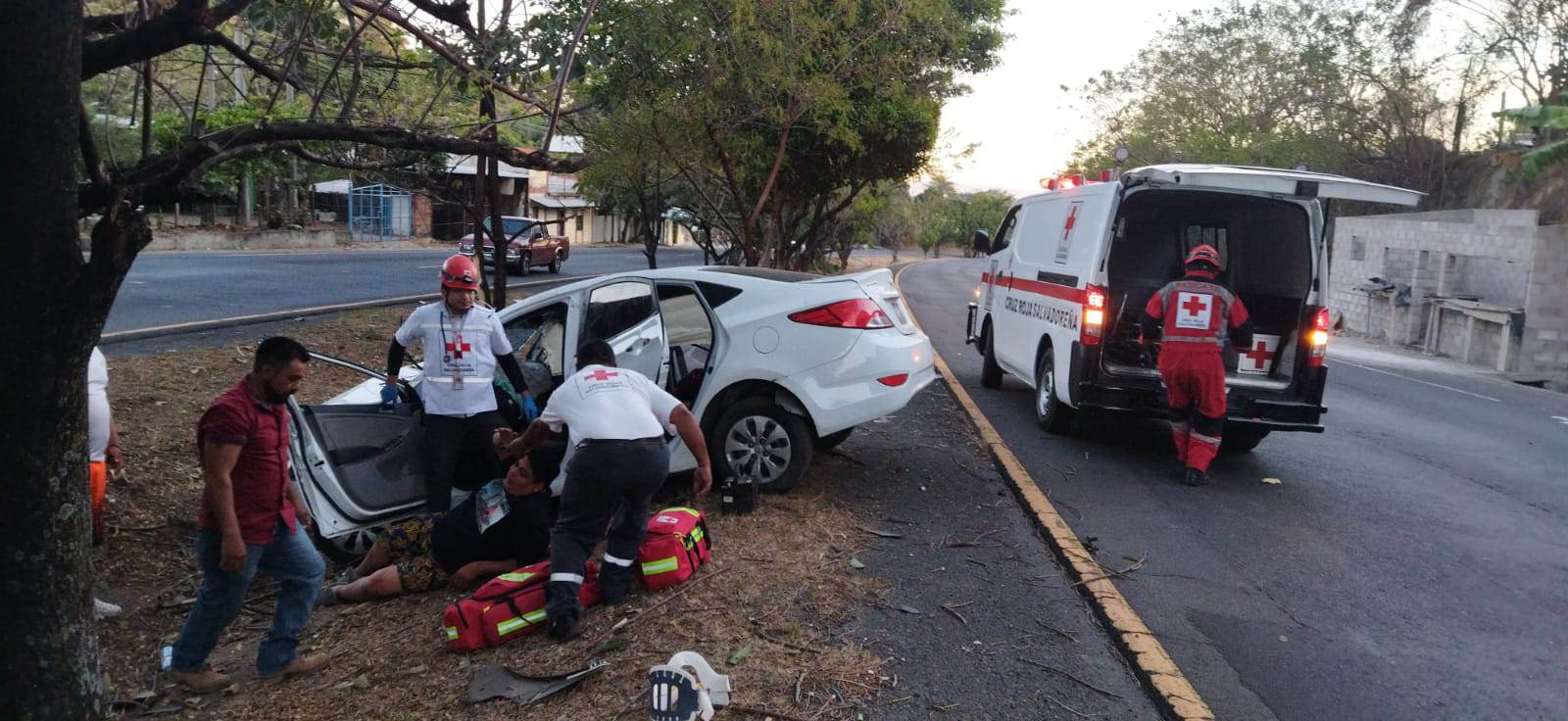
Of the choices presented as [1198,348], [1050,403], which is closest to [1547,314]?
[1050,403]

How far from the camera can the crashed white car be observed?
6504 mm

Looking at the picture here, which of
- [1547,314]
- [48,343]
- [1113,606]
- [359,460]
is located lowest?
[1113,606]

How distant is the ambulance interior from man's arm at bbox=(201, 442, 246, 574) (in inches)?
250

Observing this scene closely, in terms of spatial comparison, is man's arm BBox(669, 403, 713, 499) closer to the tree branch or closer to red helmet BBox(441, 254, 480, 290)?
red helmet BBox(441, 254, 480, 290)

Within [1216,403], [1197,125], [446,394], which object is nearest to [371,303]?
[446,394]

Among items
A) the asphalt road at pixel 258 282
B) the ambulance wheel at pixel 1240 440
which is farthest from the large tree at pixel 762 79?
the asphalt road at pixel 258 282

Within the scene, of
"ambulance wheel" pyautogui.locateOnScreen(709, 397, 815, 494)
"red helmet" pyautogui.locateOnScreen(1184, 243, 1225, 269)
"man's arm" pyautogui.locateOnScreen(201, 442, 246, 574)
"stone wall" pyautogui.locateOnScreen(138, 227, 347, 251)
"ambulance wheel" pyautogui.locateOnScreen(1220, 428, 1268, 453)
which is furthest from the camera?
"stone wall" pyautogui.locateOnScreen(138, 227, 347, 251)

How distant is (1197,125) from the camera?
149 ft

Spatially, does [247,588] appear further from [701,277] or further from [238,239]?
[238,239]

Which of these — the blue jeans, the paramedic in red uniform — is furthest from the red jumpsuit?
the blue jeans

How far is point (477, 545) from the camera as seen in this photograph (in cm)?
563

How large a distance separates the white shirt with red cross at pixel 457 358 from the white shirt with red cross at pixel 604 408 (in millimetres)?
1195

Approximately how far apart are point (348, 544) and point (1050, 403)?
5887mm

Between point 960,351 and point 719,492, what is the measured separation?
10416 millimetres
